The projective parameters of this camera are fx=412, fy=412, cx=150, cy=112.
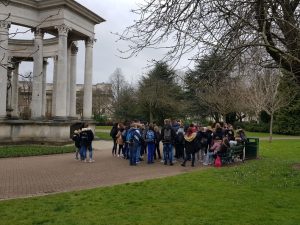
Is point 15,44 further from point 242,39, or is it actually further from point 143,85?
point 242,39

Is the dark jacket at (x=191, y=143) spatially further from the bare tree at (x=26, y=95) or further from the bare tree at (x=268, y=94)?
the bare tree at (x=26, y=95)

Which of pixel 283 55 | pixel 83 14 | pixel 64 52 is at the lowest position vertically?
pixel 283 55

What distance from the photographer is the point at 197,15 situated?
29.0 feet

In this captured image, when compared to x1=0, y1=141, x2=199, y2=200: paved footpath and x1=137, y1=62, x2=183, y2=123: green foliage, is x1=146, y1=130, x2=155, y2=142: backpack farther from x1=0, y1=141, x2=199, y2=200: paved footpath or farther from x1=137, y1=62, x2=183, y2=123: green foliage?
x1=137, y1=62, x2=183, y2=123: green foliage

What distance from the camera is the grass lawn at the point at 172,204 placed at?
739 centimetres

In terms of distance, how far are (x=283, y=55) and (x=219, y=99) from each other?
129 ft

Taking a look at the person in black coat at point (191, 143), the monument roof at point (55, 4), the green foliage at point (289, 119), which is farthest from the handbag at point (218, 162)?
Answer: the green foliage at point (289, 119)

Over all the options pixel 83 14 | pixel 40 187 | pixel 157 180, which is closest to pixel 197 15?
pixel 157 180

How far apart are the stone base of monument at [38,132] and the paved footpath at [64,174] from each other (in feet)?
28.1

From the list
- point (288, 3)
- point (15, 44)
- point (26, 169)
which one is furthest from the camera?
point (15, 44)

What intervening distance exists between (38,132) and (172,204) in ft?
69.2

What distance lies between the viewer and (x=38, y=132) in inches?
1109

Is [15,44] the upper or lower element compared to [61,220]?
upper

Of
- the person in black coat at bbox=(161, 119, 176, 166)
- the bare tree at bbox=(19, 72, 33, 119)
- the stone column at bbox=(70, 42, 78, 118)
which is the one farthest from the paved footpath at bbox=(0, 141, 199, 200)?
the bare tree at bbox=(19, 72, 33, 119)
